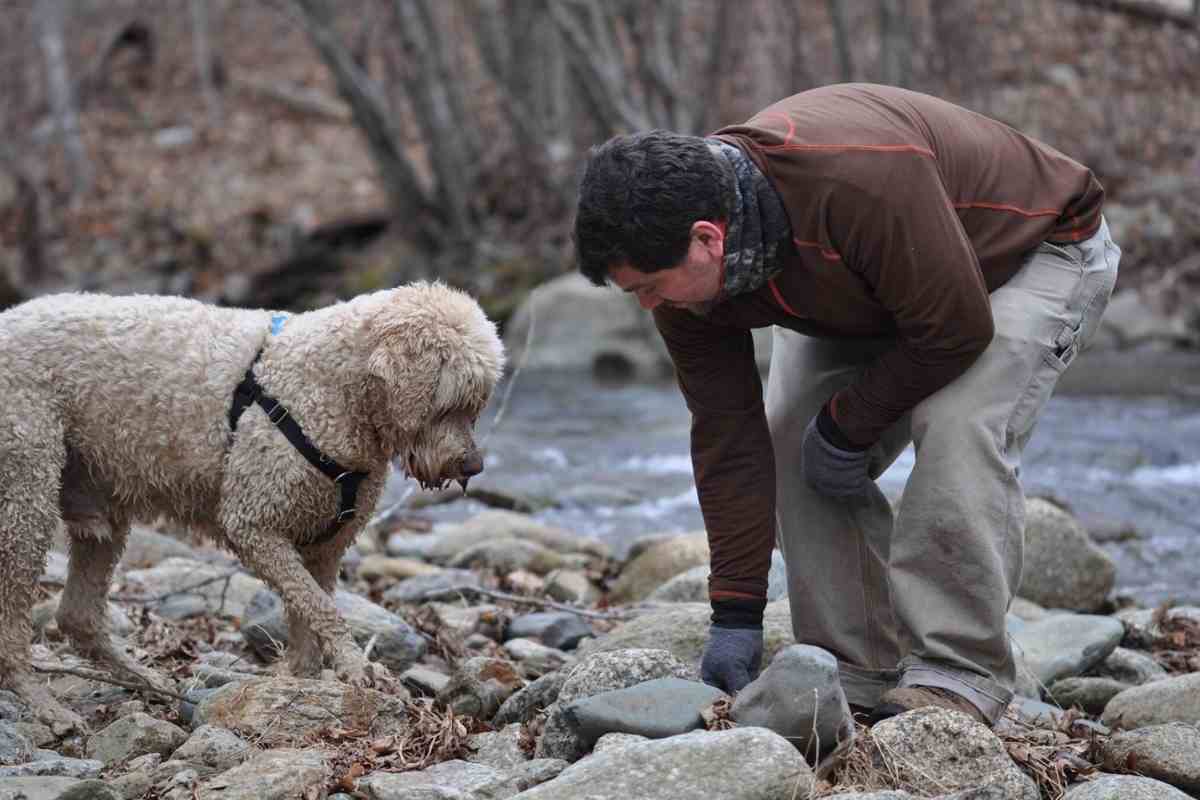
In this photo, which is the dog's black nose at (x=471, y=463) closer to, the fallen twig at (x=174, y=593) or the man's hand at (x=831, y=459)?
the man's hand at (x=831, y=459)

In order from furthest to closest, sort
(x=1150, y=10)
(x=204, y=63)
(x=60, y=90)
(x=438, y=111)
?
(x=204, y=63) → (x=60, y=90) → (x=438, y=111) → (x=1150, y=10)

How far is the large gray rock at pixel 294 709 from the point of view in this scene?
452 cm

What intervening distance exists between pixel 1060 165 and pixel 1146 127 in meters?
16.8

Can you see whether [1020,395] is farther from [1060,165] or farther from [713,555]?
[713,555]

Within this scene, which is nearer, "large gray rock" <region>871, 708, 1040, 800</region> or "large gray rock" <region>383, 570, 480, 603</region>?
"large gray rock" <region>871, 708, 1040, 800</region>

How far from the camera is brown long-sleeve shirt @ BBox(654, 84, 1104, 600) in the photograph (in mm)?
4102

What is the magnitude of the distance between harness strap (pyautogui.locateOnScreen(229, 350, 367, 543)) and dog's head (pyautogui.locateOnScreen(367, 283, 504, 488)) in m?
0.20

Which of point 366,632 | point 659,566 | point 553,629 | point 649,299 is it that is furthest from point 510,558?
point 649,299

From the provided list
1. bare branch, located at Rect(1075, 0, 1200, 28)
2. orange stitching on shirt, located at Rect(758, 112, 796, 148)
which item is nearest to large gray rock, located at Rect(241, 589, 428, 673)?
orange stitching on shirt, located at Rect(758, 112, 796, 148)

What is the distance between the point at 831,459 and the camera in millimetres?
4676

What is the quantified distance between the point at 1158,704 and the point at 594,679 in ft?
6.89

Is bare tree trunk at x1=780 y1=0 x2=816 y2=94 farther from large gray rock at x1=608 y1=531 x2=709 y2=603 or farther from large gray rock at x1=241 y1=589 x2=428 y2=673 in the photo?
large gray rock at x1=241 y1=589 x2=428 y2=673

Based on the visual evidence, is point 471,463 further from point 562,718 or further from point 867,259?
point 867,259

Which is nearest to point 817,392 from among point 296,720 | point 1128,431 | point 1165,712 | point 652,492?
point 1165,712
